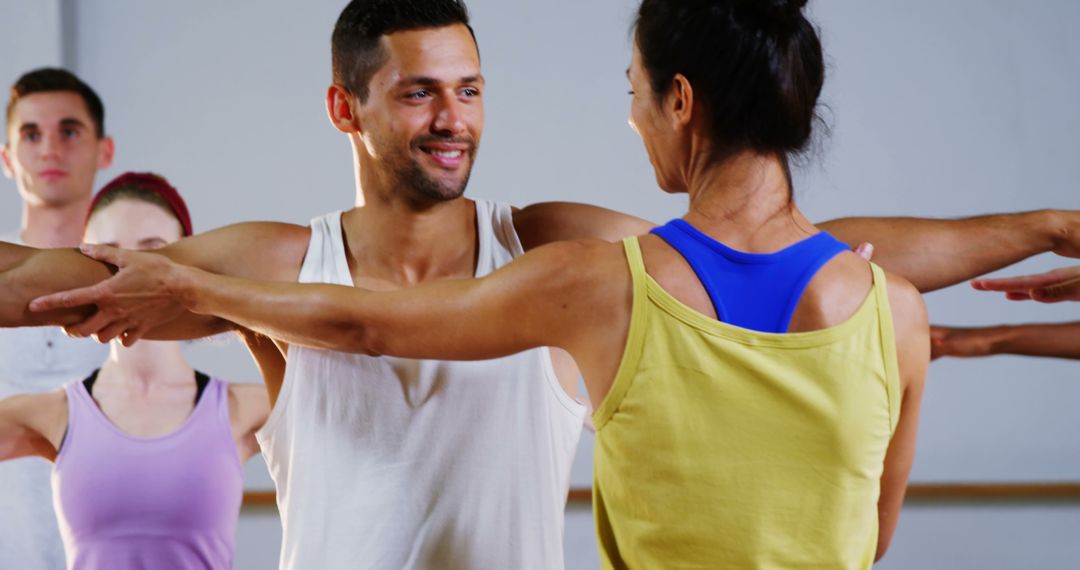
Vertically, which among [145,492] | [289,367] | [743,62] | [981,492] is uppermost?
[743,62]

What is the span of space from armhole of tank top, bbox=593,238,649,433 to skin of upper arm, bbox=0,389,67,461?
165cm

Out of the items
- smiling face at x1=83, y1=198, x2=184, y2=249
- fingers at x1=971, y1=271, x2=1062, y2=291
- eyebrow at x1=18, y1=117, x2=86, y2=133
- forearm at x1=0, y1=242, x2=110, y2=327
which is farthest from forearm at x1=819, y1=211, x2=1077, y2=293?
eyebrow at x1=18, y1=117, x2=86, y2=133

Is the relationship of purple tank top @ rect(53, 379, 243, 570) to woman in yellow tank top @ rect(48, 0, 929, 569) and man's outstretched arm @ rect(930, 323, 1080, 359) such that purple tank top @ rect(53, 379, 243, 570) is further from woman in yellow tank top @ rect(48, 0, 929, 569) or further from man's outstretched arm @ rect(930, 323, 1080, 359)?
man's outstretched arm @ rect(930, 323, 1080, 359)

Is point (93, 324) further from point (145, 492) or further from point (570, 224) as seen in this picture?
point (145, 492)

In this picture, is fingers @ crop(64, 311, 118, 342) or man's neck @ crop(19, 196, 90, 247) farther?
man's neck @ crop(19, 196, 90, 247)

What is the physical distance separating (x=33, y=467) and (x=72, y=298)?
163cm

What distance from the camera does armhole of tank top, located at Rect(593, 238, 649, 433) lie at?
3.84ft

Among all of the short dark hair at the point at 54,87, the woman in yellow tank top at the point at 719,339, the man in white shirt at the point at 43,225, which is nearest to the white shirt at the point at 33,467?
the man in white shirt at the point at 43,225

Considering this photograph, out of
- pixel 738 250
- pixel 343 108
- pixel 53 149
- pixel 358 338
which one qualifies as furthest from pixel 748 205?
pixel 53 149

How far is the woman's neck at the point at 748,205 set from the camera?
121 cm

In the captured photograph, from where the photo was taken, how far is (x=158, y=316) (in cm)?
154

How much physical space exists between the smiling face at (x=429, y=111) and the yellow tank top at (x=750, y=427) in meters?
0.56

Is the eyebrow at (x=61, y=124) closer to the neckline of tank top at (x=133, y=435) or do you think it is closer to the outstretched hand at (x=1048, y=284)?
the neckline of tank top at (x=133, y=435)

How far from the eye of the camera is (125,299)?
4.99 feet
